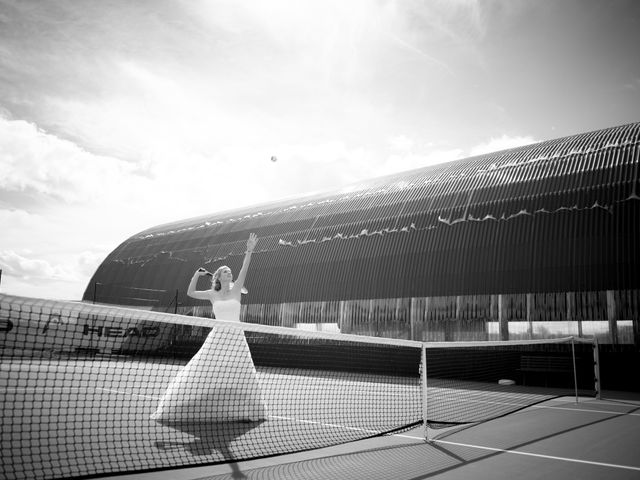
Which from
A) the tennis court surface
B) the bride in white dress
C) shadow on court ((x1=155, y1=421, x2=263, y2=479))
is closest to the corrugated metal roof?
the tennis court surface

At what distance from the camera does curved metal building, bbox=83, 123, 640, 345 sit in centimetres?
1686

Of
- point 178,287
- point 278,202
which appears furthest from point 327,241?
point 178,287

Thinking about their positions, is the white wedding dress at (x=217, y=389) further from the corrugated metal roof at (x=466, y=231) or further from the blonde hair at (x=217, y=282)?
the corrugated metal roof at (x=466, y=231)

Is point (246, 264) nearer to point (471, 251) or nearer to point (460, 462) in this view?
point (460, 462)

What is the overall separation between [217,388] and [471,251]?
47.9 ft

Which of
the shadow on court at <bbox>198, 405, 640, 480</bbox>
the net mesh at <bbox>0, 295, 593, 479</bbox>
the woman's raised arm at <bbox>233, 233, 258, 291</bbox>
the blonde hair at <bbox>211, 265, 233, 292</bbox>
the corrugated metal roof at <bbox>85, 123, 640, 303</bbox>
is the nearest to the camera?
the shadow on court at <bbox>198, 405, 640, 480</bbox>

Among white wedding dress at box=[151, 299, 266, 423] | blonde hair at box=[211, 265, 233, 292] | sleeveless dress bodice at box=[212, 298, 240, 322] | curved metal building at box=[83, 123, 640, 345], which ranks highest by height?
curved metal building at box=[83, 123, 640, 345]

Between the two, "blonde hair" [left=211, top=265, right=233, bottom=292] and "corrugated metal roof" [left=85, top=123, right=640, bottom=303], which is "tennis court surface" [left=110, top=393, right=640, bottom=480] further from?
"corrugated metal roof" [left=85, top=123, right=640, bottom=303]

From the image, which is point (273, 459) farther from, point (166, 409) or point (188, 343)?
point (188, 343)

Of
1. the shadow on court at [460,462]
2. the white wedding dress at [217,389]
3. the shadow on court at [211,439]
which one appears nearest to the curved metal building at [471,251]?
the shadow on court at [460,462]

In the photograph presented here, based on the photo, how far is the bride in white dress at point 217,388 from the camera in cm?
735

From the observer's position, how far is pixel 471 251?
1986 cm

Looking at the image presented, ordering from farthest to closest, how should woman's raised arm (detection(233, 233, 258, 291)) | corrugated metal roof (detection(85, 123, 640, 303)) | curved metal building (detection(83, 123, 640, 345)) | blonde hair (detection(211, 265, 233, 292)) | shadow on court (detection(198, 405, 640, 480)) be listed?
corrugated metal roof (detection(85, 123, 640, 303)) → curved metal building (detection(83, 123, 640, 345)) → blonde hair (detection(211, 265, 233, 292)) → woman's raised arm (detection(233, 233, 258, 291)) → shadow on court (detection(198, 405, 640, 480))

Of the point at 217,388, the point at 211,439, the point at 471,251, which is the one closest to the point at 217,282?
the point at 217,388
